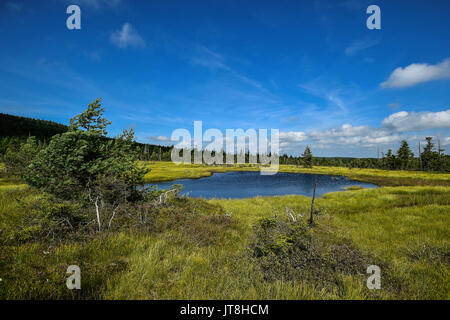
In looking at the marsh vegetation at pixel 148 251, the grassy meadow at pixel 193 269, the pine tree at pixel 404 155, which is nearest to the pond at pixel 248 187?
the marsh vegetation at pixel 148 251

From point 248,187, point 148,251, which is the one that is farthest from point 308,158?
point 148,251

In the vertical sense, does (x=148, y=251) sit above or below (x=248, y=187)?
above

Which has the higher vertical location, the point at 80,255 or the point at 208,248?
the point at 80,255

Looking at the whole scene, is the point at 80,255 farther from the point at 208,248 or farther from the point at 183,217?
the point at 183,217

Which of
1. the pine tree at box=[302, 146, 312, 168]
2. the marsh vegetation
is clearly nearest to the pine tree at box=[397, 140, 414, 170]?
the pine tree at box=[302, 146, 312, 168]

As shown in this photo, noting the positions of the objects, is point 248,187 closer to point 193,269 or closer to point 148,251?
point 148,251

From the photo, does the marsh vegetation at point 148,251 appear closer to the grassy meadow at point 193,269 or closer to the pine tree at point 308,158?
the grassy meadow at point 193,269

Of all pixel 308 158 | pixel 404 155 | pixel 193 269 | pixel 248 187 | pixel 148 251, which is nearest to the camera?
pixel 193 269

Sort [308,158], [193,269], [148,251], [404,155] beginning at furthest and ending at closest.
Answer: [308,158] < [404,155] < [148,251] < [193,269]

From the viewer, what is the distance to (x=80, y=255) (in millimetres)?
4734

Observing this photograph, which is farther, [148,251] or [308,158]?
[308,158]

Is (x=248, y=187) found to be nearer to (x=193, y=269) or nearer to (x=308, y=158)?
(x=193, y=269)
